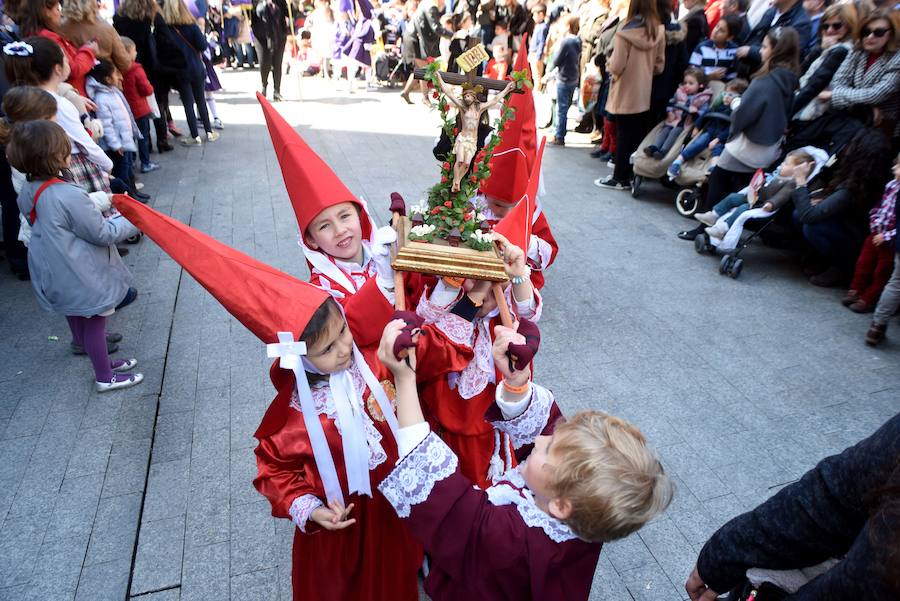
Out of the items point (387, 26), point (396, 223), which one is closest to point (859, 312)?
point (396, 223)

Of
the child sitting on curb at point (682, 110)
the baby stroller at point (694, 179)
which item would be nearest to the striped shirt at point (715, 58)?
the child sitting on curb at point (682, 110)

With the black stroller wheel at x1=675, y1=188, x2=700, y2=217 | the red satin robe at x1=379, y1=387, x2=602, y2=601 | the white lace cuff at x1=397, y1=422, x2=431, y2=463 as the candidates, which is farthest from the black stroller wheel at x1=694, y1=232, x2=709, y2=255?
the white lace cuff at x1=397, y1=422, x2=431, y2=463

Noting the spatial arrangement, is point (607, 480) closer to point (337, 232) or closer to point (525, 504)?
point (525, 504)

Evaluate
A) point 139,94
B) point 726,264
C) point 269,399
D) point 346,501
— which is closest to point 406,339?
point 346,501

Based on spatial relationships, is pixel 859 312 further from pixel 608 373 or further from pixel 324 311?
pixel 324 311

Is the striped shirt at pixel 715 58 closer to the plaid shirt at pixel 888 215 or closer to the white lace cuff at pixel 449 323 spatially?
the plaid shirt at pixel 888 215

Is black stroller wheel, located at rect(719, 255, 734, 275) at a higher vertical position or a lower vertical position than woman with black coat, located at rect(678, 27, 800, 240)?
lower

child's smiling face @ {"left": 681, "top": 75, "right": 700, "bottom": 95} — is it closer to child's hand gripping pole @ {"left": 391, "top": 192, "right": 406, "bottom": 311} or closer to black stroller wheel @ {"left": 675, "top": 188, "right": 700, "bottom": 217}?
black stroller wheel @ {"left": 675, "top": 188, "right": 700, "bottom": 217}

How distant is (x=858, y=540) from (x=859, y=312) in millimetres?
4524

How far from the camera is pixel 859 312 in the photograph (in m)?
4.62

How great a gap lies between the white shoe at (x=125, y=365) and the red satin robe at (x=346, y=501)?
90.9 inches

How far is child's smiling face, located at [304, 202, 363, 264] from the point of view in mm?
2143

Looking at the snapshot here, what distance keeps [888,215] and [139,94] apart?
802cm

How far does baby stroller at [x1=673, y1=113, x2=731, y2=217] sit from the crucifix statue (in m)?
4.76
